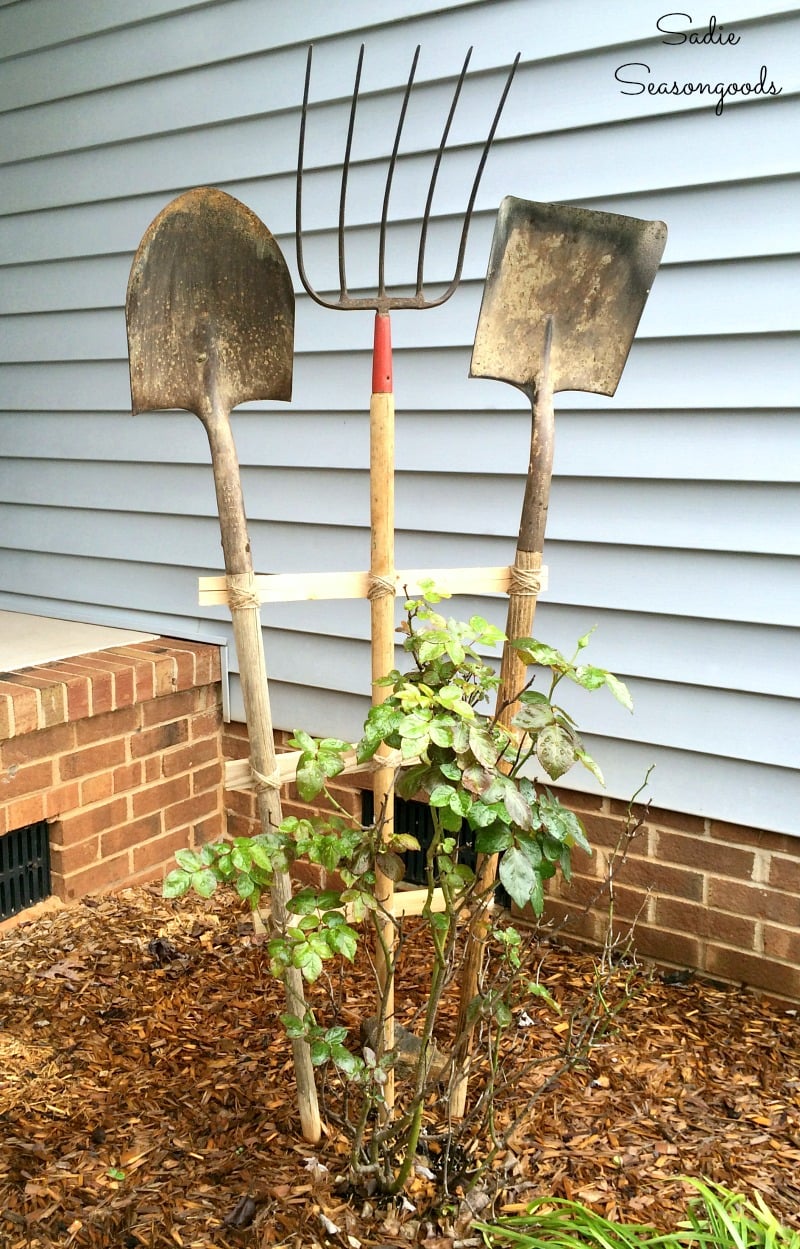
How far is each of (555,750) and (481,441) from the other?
1.32m

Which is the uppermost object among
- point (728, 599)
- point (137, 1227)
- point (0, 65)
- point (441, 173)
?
point (0, 65)

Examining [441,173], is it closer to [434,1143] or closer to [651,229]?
[651,229]

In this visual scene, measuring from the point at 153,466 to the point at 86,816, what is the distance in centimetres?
115

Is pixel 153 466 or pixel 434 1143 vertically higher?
pixel 153 466

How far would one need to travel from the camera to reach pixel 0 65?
3.43m

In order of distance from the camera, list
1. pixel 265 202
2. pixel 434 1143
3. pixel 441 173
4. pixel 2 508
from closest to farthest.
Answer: pixel 434 1143
pixel 441 173
pixel 265 202
pixel 2 508

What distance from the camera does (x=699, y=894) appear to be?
2.56m

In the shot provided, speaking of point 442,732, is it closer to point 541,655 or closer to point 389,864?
point 541,655

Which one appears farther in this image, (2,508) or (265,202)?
(2,508)

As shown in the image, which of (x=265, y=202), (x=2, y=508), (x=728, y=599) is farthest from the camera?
(x=2, y=508)

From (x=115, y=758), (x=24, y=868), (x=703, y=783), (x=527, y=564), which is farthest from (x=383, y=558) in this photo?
(x=24, y=868)

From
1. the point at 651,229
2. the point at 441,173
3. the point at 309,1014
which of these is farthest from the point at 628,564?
the point at 309,1014

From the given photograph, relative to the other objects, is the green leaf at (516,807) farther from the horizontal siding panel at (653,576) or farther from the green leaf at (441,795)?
the horizontal siding panel at (653,576)

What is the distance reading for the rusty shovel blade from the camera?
174cm
